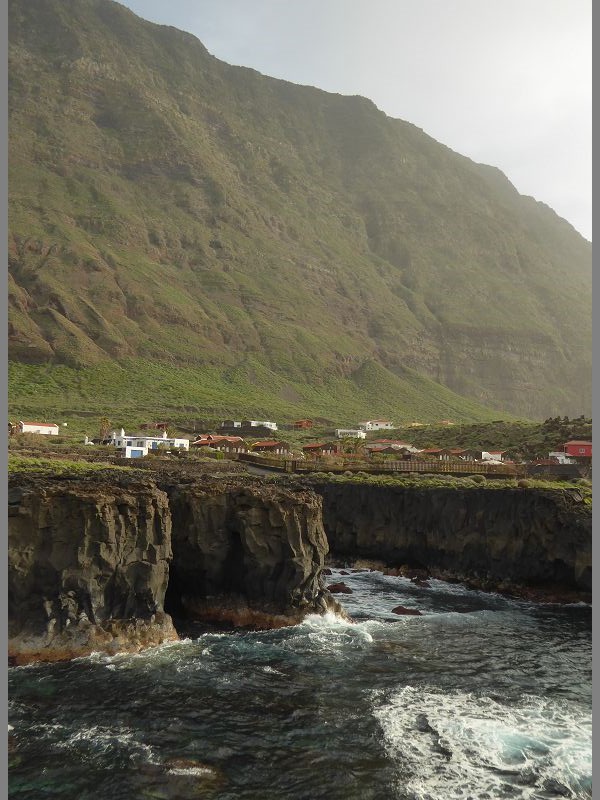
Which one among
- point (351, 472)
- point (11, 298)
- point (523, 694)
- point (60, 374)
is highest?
point (11, 298)

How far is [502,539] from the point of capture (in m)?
47.2

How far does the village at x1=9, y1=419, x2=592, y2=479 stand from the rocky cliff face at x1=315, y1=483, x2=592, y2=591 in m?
11.7

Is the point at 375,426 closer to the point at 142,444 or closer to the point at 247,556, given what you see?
A: the point at 142,444

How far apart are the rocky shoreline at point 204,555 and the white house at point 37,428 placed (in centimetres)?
5019

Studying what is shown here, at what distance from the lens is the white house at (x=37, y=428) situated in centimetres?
8836

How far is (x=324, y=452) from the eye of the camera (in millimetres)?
Result: 90062

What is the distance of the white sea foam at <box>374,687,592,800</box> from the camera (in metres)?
18.1

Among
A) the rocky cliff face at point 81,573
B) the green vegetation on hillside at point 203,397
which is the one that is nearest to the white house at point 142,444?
the green vegetation on hillside at point 203,397

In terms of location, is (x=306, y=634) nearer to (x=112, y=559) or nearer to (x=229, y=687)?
(x=229, y=687)

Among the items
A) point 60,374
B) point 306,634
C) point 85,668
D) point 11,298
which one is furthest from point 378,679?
point 11,298

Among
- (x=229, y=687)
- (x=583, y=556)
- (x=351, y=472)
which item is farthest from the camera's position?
(x=351, y=472)

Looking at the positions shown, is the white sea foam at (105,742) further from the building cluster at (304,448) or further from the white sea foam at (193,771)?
the building cluster at (304,448)

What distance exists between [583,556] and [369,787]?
30687 millimetres

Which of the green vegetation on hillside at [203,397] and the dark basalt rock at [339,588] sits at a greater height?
the green vegetation on hillside at [203,397]
